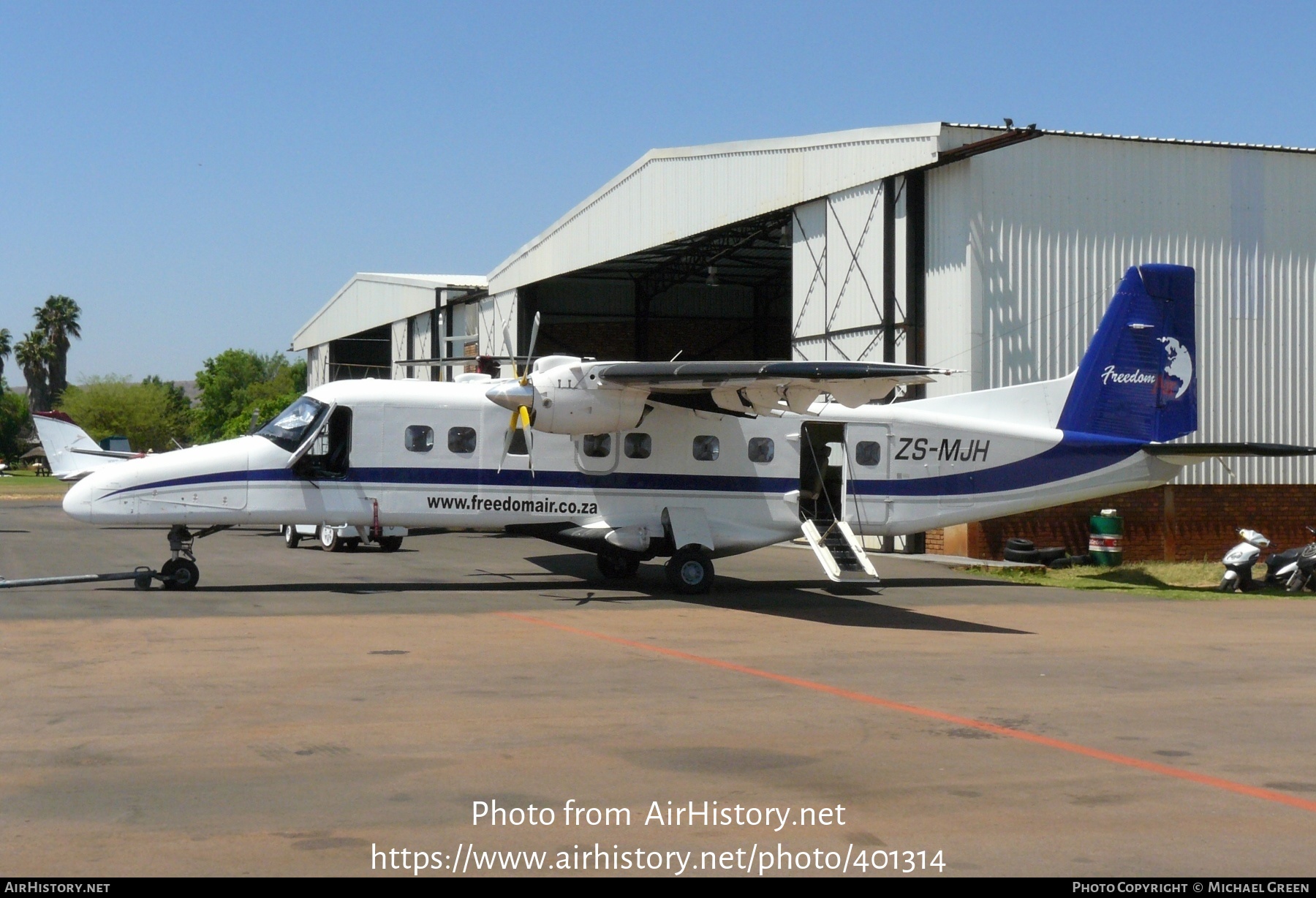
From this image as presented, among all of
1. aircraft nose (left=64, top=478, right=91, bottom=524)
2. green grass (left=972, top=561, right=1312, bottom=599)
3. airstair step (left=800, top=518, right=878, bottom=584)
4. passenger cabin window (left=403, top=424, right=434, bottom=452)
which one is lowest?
green grass (left=972, top=561, right=1312, bottom=599)

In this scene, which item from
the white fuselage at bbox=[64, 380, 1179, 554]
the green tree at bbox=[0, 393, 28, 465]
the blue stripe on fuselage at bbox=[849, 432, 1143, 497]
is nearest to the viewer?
the white fuselage at bbox=[64, 380, 1179, 554]

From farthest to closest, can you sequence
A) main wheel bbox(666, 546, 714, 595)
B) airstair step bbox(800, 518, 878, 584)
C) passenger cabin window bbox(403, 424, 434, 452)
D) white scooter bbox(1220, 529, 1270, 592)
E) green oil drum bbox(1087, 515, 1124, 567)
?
1. green oil drum bbox(1087, 515, 1124, 567)
2. white scooter bbox(1220, 529, 1270, 592)
3. main wheel bbox(666, 546, 714, 595)
4. passenger cabin window bbox(403, 424, 434, 452)
5. airstair step bbox(800, 518, 878, 584)

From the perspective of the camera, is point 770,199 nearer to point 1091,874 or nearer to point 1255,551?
point 1255,551

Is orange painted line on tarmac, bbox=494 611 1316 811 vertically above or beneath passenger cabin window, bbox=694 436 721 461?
beneath

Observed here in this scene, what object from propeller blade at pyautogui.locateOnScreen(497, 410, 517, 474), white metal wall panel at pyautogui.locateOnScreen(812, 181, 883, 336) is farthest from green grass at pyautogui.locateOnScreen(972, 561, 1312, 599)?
propeller blade at pyautogui.locateOnScreen(497, 410, 517, 474)

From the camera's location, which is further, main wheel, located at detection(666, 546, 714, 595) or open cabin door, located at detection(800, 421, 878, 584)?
open cabin door, located at detection(800, 421, 878, 584)

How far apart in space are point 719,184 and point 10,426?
3930 inches

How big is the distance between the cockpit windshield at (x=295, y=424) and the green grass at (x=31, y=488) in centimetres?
4172

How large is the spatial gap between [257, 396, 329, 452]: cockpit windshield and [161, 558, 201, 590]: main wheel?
1.99 metres

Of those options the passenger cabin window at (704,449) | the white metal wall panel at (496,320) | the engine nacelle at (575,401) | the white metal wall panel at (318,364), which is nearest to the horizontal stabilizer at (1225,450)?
the passenger cabin window at (704,449)

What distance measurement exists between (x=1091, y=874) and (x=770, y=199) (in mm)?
25534

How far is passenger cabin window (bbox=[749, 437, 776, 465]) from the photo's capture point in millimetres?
17406

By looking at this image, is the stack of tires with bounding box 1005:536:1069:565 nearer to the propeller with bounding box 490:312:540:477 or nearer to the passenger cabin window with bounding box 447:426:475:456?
the propeller with bounding box 490:312:540:477

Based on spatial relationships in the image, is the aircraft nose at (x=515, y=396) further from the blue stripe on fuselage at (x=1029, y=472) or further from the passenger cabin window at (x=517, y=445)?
the blue stripe on fuselage at (x=1029, y=472)
